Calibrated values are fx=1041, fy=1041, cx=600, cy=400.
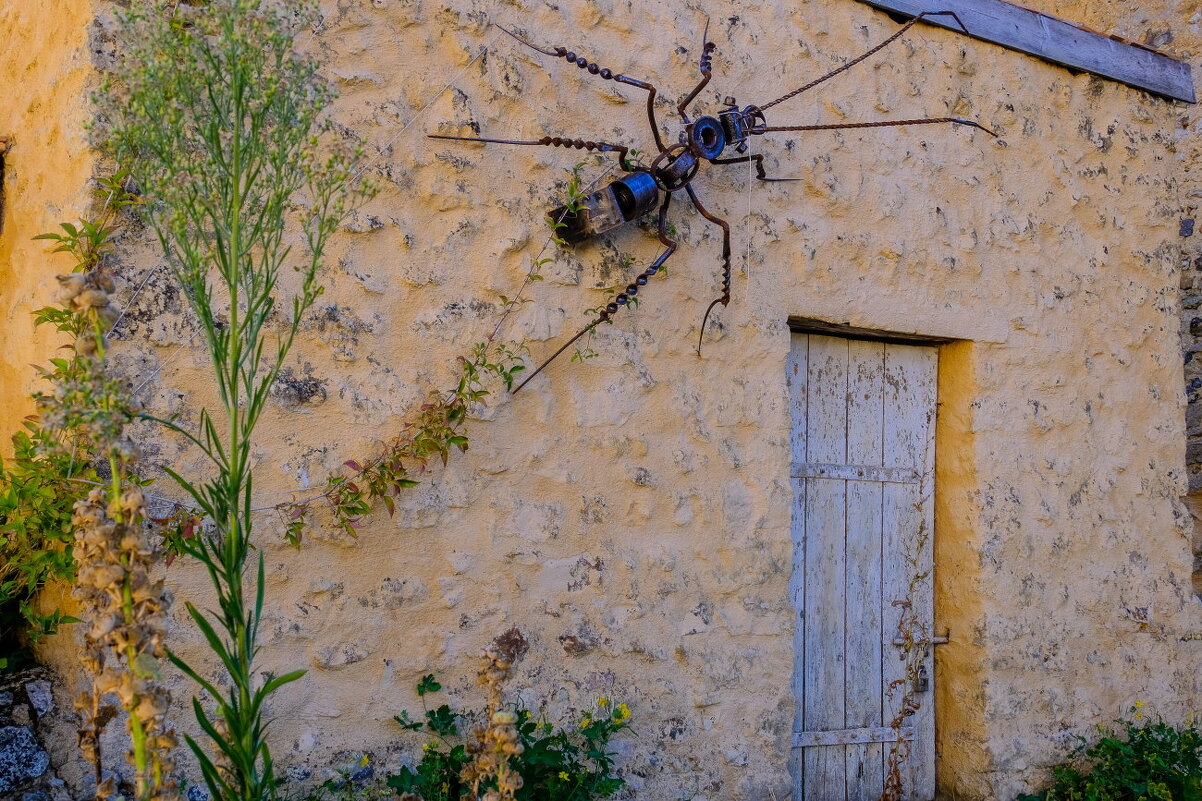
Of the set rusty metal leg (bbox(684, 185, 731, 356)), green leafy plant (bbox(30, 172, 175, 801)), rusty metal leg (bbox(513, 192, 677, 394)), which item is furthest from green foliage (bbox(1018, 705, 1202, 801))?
green leafy plant (bbox(30, 172, 175, 801))

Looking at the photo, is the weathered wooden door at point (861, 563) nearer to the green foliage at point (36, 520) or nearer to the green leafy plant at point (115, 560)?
the green foliage at point (36, 520)

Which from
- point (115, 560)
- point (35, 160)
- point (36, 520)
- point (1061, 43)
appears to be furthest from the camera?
point (1061, 43)

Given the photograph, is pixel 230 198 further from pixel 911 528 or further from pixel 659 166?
pixel 911 528

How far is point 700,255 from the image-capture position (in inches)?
131

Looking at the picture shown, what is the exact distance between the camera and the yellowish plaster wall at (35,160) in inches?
103

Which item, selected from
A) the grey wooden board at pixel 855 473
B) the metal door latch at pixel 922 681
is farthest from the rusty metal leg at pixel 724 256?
the metal door latch at pixel 922 681

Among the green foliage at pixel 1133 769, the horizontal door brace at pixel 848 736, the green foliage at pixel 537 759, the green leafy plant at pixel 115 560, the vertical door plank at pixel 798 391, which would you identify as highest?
the vertical door plank at pixel 798 391

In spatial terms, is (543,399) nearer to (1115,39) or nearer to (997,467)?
(997,467)

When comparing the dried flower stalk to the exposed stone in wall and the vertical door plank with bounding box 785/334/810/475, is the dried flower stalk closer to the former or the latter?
the exposed stone in wall

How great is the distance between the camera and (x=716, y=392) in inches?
130

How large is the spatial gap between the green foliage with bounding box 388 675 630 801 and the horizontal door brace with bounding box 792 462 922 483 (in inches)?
44.7

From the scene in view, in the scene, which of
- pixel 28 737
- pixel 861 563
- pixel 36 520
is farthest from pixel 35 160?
pixel 861 563

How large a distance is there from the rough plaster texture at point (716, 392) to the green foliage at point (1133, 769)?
11 cm

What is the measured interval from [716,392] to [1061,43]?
220 cm
